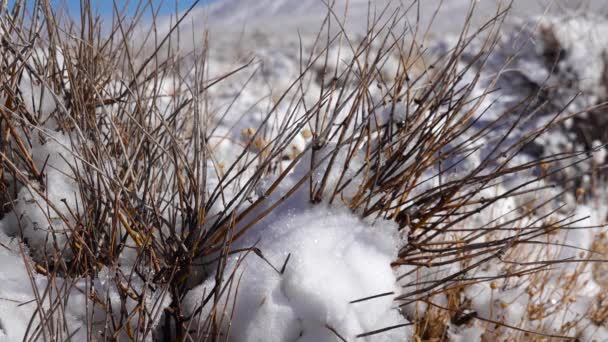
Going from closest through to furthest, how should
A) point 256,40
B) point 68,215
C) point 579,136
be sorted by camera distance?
point 68,215
point 579,136
point 256,40

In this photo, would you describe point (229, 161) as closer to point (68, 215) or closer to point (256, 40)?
point (68, 215)

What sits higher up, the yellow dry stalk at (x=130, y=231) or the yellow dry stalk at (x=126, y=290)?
the yellow dry stalk at (x=130, y=231)

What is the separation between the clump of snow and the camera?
124cm

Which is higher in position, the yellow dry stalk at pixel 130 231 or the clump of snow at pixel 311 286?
the yellow dry stalk at pixel 130 231

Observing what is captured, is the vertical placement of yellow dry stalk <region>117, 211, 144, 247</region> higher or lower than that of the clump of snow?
higher

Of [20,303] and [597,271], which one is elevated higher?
[597,271]

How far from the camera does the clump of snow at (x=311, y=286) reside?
124 centimetres

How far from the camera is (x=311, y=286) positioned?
1.23 meters

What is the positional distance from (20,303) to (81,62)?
1.70ft

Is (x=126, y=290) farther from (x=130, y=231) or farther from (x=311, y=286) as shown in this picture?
(x=311, y=286)

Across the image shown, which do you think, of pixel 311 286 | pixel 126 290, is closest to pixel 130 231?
pixel 126 290

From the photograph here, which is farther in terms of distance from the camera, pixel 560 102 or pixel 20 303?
pixel 560 102

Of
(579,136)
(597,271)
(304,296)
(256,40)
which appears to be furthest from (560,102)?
(256,40)

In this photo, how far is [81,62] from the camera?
52.1 inches
